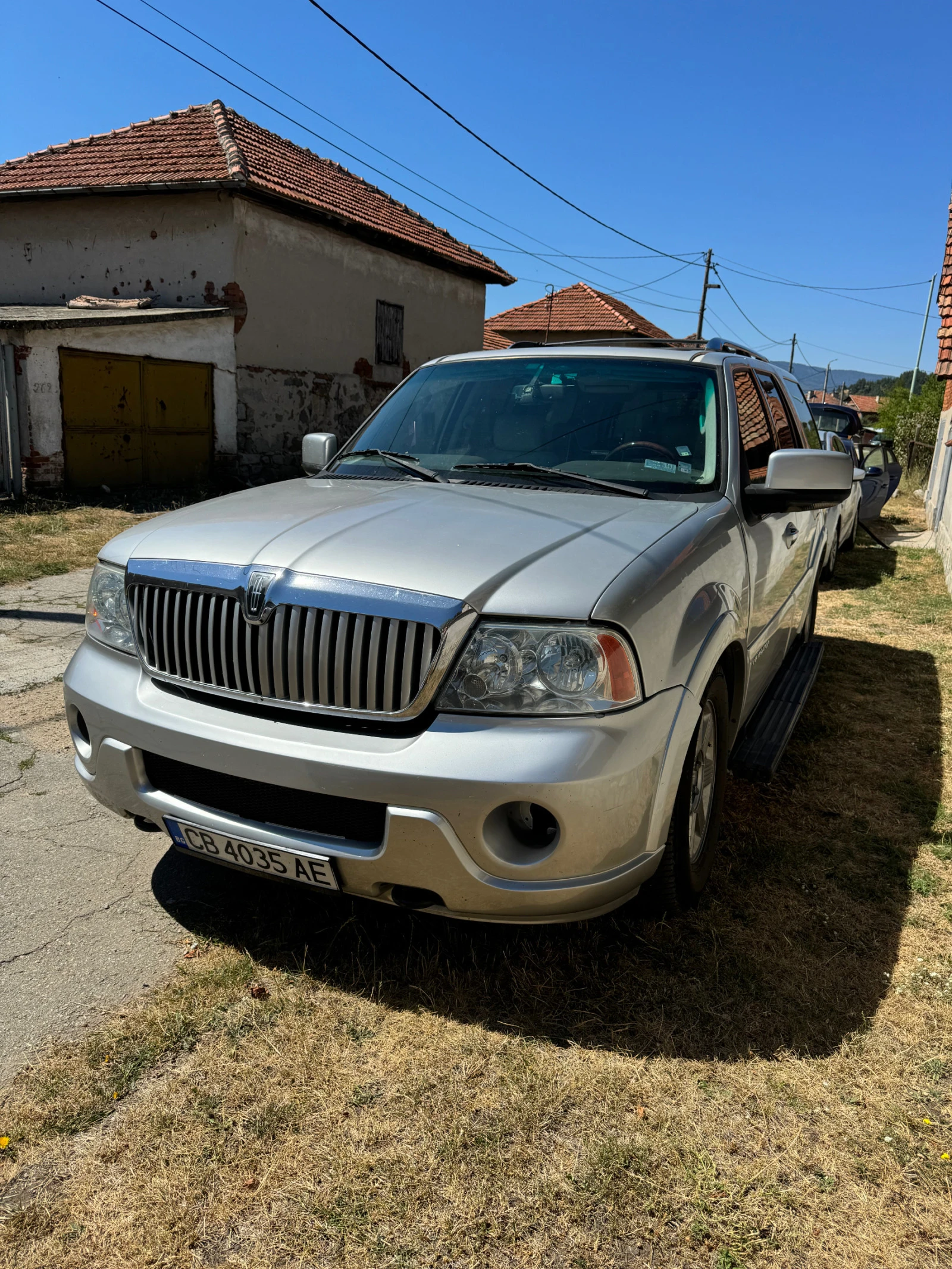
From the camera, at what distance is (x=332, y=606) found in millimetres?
2254

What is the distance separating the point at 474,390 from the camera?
12.7 ft

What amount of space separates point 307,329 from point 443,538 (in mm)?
16551

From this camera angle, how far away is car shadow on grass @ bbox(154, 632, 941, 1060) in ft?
8.11

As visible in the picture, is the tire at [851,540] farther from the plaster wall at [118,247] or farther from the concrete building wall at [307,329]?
the plaster wall at [118,247]

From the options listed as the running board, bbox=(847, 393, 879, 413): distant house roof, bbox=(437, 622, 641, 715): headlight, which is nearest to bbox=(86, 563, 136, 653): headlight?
bbox=(437, 622, 641, 715): headlight

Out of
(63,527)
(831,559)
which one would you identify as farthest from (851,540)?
(63,527)

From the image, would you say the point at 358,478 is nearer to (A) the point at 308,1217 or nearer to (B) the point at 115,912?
(B) the point at 115,912

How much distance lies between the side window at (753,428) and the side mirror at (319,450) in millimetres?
1753

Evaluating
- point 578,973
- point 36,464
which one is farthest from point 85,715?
point 36,464

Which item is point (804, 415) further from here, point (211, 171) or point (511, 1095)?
point (211, 171)

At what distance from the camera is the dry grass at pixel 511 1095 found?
Answer: 72.2 inches

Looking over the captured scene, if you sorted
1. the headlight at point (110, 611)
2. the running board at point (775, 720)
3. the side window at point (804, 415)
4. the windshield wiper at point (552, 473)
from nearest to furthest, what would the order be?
Answer: the headlight at point (110, 611), the windshield wiper at point (552, 473), the running board at point (775, 720), the side window at point (804, 415)

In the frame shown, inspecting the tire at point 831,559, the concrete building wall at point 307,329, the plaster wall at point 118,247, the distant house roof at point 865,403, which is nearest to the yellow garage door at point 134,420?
the concrete building wall at point 307,329

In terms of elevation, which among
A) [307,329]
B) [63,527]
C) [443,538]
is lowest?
[63,527]
